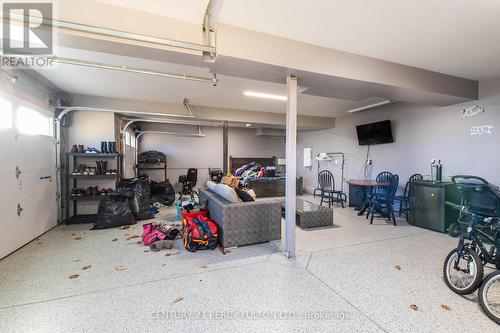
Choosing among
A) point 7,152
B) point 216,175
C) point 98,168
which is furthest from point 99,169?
point 216,175

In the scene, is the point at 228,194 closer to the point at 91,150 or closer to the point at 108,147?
the point at 108,147

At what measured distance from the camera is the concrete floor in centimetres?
176

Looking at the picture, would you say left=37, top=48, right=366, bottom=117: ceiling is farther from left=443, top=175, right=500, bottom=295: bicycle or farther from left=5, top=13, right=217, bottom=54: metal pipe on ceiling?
left=443, top=175, right=500, bottom=295: bicycle

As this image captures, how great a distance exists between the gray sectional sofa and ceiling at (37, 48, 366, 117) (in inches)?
86.4

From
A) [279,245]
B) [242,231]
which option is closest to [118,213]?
[242,231]

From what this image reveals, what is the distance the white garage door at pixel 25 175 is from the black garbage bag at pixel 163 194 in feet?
7.86

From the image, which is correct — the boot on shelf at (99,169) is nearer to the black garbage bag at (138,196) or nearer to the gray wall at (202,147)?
the black garbage bag at (138,196)

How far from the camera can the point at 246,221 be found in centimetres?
324

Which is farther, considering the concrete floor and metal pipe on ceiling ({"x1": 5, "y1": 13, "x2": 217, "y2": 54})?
metal pipe on ceiling ({"x1": 5, "y1": 13, "x2": 217, "y2": 54})

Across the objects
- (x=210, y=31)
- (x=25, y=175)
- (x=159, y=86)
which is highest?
(x=159, y=86)

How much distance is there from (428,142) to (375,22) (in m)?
3.87

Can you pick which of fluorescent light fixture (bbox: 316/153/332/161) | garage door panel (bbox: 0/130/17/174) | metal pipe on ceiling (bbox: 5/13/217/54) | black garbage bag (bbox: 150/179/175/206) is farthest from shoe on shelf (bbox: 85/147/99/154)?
fluorescent light fixture (bbox: 316/153/332/161)

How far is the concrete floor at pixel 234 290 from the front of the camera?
5.77ft

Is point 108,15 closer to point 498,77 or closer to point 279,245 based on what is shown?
point 279,245
